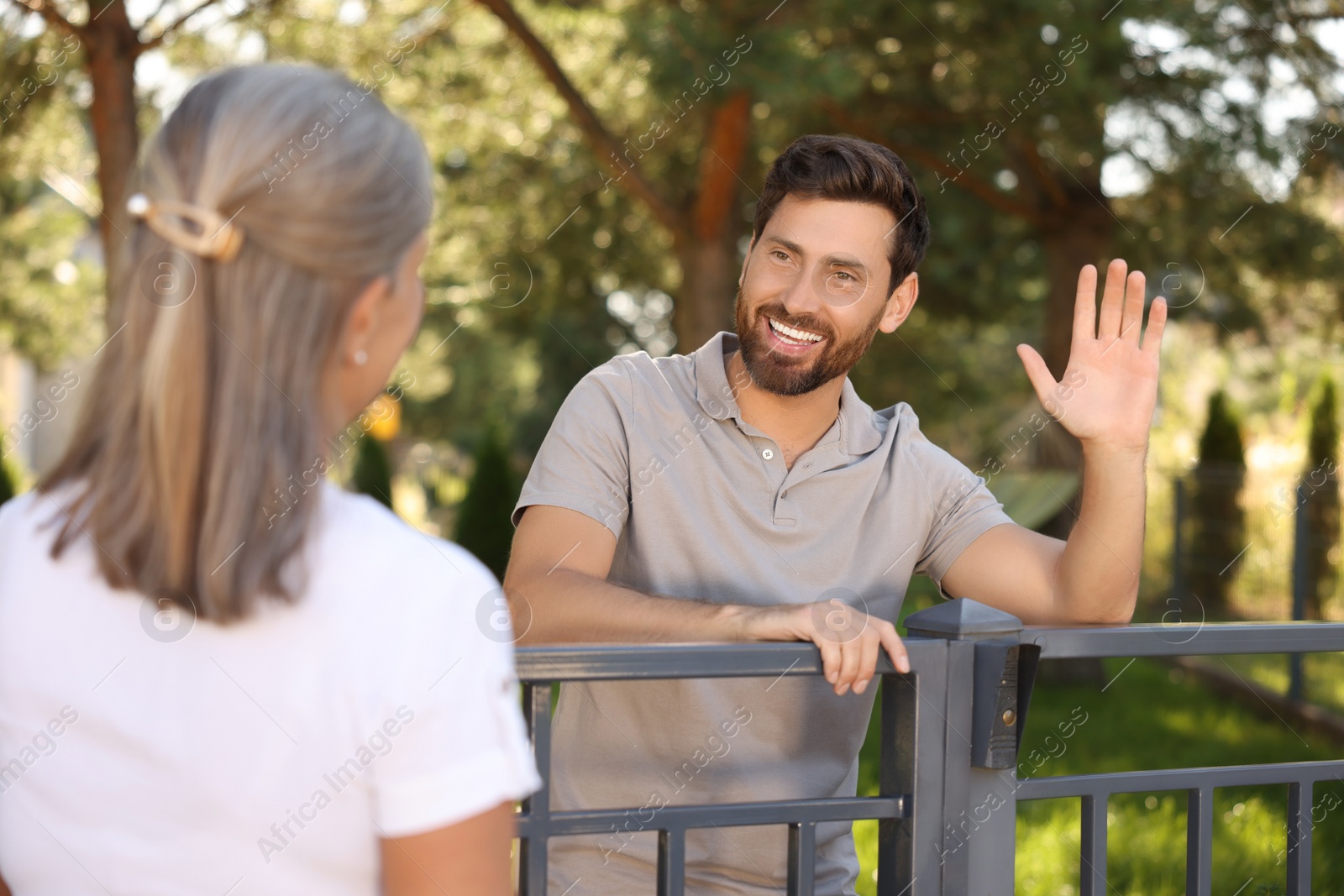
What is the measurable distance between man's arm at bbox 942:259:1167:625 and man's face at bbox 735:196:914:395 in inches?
16.2

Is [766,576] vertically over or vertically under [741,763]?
over

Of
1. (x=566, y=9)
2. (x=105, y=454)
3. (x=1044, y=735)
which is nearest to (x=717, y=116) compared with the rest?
(x=566, y=9)

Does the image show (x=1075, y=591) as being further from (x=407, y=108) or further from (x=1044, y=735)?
(x=407, y=108)

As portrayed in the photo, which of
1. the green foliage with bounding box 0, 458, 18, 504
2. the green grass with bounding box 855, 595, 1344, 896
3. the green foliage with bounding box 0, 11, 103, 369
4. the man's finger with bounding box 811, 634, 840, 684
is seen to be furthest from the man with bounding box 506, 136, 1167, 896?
the green foliage with bounding box 0, 11, 103, 369

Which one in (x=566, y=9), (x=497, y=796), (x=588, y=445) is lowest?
(x=497, y=796)

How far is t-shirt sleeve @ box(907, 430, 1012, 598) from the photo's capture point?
7.77ft

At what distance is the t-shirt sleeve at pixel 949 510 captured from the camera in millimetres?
2367

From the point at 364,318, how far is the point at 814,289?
1.54 m

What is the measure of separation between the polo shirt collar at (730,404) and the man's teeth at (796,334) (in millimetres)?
116

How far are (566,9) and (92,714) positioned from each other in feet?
23.7

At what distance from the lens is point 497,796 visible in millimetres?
1008

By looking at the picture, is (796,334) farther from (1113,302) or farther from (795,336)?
(1113,302)

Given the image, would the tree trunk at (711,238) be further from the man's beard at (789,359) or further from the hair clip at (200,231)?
the hair clip at (200,231)

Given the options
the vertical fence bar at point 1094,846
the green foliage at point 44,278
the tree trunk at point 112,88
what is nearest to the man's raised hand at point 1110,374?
the vertical fence bar at point 1094,846
